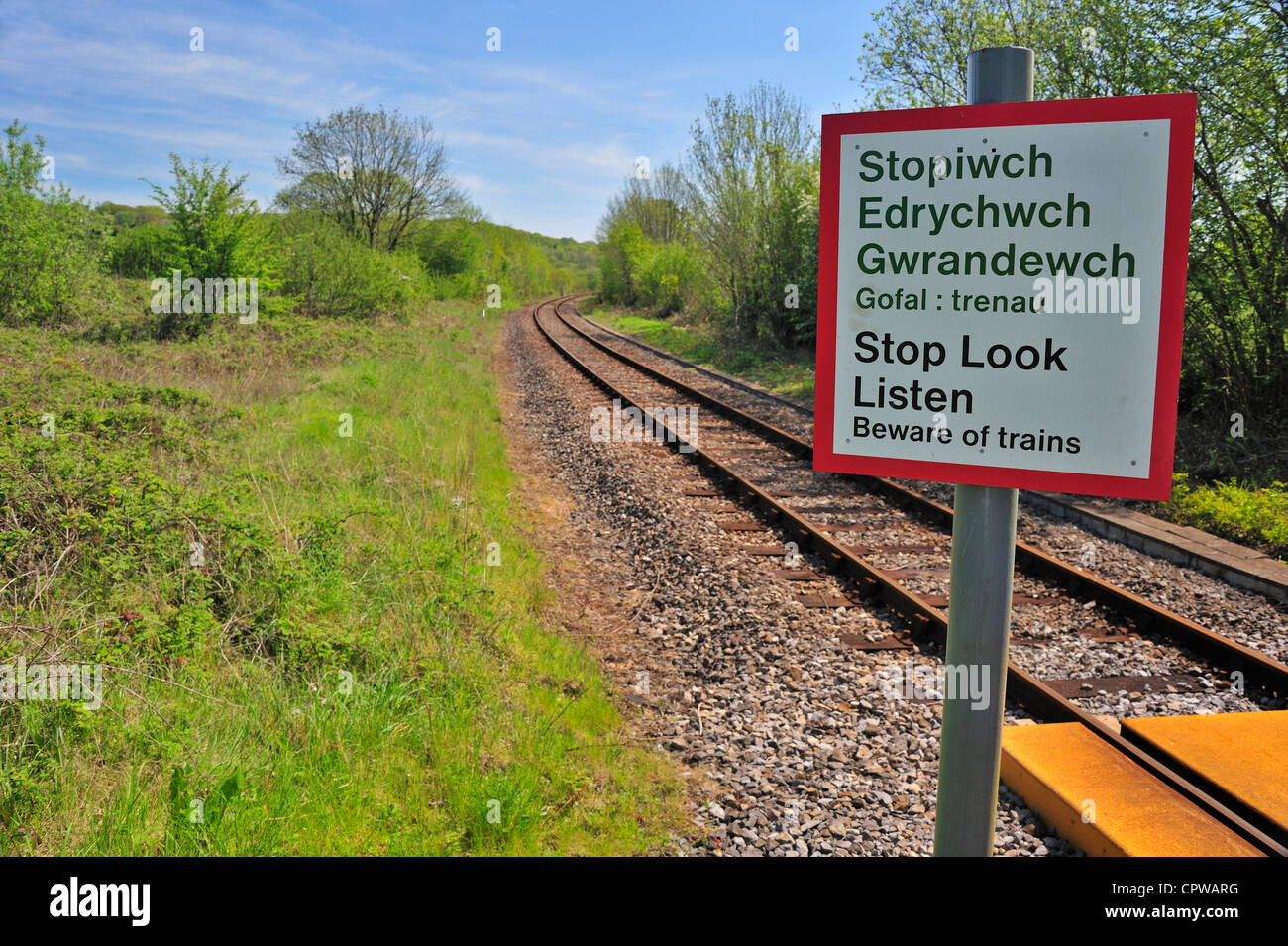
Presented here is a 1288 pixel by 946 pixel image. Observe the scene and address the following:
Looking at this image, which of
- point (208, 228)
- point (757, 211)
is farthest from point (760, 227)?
point (208, 228)

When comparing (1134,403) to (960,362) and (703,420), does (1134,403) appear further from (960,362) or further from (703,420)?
(703,420)

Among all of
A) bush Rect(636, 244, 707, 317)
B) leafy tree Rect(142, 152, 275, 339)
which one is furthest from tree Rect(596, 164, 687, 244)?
leafy tree Rect(142, 152, 275, 339)

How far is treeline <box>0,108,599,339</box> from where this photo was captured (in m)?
14.8

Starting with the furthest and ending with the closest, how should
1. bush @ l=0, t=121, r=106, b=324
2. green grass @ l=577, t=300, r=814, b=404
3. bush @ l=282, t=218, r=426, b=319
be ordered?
bush @ l=282, t=218, r=426, b=319 → green grass @ l=577, t=300, r=814, b=404 → bush @ l=0, t=121, r=106, b=324

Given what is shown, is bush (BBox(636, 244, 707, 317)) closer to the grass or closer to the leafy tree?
the leafy tree

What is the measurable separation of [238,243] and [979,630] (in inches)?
761

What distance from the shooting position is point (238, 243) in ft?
57.3

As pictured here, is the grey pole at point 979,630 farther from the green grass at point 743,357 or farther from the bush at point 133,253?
the bush at point 133,253

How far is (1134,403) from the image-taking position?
1.50m

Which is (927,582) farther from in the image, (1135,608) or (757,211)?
(757,211)

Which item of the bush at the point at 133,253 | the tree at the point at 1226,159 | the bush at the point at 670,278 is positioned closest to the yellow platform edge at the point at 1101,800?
the tree at the point at 1226,159

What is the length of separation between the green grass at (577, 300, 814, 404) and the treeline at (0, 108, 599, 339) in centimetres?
1014
